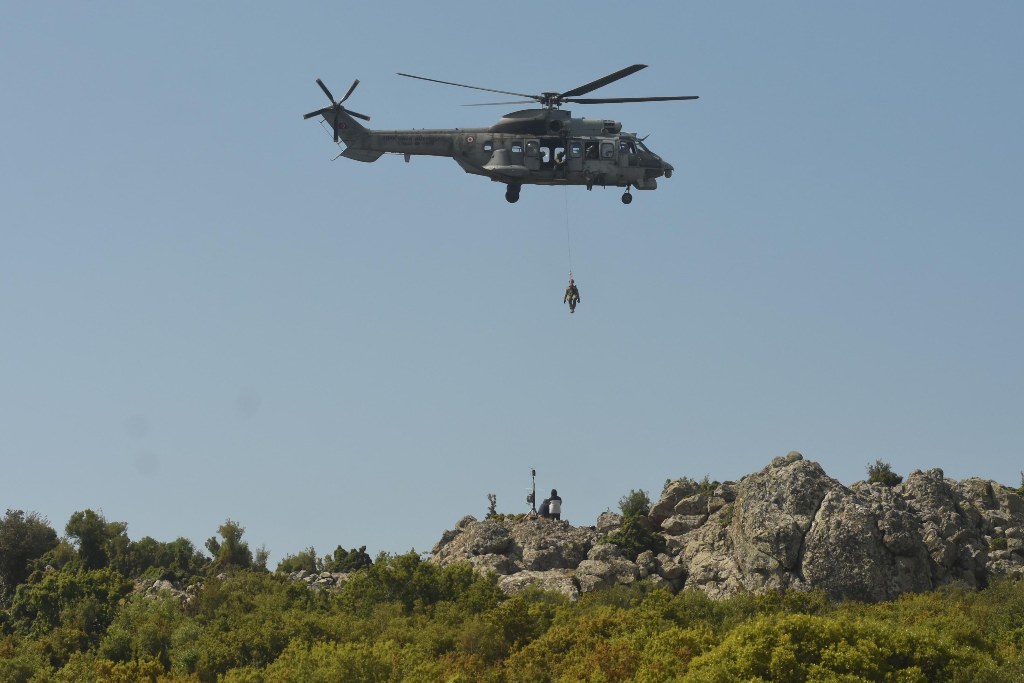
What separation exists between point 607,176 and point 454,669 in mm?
22032

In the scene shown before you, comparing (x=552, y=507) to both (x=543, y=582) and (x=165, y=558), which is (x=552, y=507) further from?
(x=165, y=558)

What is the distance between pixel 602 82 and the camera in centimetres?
7662

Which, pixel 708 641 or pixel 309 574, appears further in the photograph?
pixel 309 574

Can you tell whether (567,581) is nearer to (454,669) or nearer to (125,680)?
(454,669)

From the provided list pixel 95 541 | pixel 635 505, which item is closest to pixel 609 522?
pixel 635 505

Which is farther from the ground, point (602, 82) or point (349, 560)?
point (602, 82)

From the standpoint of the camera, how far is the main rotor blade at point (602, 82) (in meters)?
73.9

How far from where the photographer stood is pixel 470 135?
80812 millimetres

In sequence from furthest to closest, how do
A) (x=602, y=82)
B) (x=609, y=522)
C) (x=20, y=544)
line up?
(x=20, y=544) → (x=609, y=522) → (x=602, y=82)


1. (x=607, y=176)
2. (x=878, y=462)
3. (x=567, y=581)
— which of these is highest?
(x=607, y=176)

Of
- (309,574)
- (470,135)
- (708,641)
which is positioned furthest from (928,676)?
(309,574)

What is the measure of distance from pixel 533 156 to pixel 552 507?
17.6 m

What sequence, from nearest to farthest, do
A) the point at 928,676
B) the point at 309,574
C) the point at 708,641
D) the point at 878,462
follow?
the point at 928,676
the point at 708,641
the point at 878,462
the point at 309,574

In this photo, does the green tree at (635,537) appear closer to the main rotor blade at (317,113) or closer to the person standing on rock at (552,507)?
the person standing on rock at (552,507)
